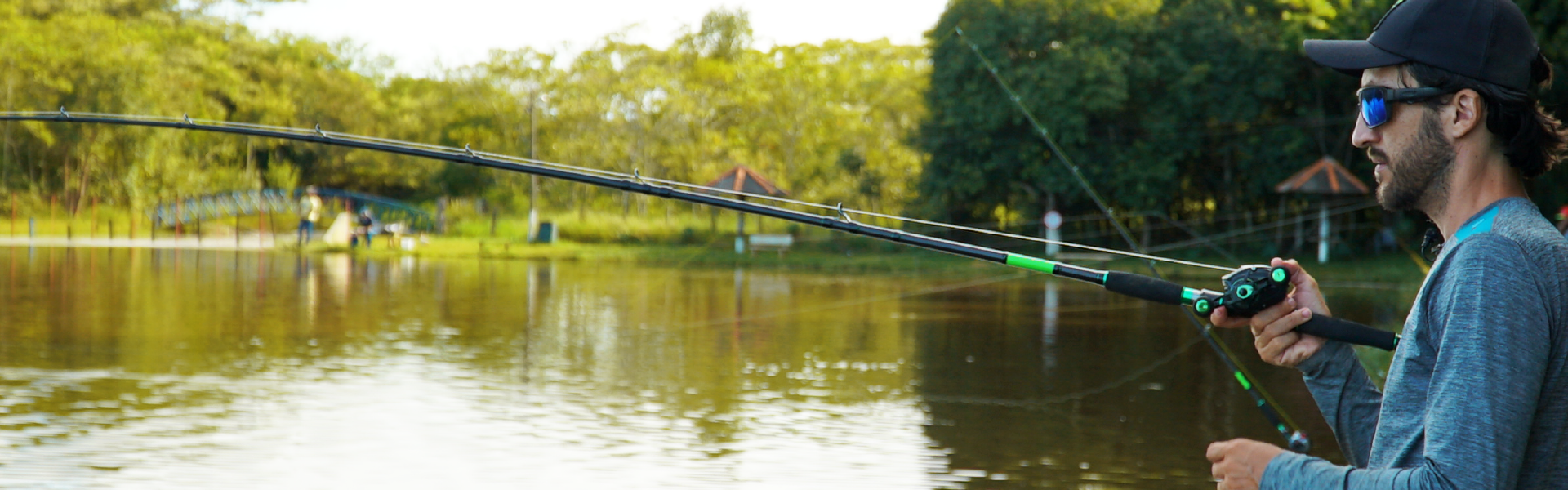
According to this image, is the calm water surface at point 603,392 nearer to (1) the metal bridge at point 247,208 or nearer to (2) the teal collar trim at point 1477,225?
(2) the teal collar trim at point 1477,225

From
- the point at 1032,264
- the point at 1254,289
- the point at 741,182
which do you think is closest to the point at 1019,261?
the point at 1032,264

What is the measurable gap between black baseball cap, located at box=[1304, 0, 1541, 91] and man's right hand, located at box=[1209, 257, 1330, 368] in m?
0.41

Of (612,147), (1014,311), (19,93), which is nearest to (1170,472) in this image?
(1014,311)

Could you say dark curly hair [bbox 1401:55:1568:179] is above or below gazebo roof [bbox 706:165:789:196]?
below

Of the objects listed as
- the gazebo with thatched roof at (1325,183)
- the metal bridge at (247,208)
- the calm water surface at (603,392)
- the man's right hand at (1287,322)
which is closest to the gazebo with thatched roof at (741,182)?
the gazebo with thatched roof at (1325,183)

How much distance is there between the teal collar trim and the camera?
148cm

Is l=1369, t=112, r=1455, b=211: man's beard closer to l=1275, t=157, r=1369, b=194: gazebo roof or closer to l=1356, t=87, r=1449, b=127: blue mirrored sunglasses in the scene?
l=1356, t=87, r=1449, b=127: blue mirrored sunglasses

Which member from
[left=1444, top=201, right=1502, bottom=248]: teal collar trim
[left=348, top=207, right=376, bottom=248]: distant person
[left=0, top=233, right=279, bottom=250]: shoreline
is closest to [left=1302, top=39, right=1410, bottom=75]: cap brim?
[left=1444, top=201, right=1502, bottom=248]: teal collar trim

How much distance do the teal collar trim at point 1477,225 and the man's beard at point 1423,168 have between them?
0.08 metres

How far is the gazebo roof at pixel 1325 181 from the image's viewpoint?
27.5 meters

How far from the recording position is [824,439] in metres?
7.86

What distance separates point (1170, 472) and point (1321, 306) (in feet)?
17.6

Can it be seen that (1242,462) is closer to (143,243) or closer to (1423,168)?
(1423,168)

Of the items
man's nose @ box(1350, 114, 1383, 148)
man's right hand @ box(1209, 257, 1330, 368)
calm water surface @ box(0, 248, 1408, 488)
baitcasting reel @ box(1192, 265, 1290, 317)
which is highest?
man's nose @ box(1350, 114, 1383, 148)
